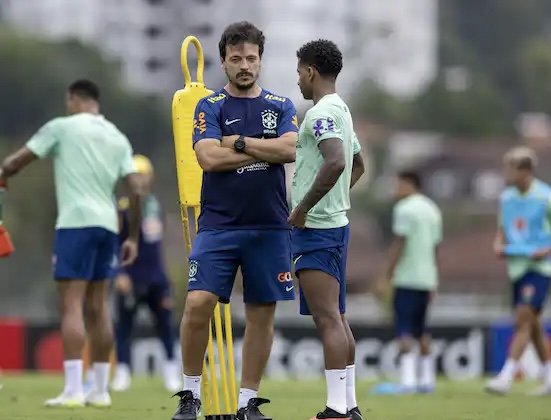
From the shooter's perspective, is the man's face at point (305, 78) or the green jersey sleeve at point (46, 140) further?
the green jersey sleeve at point (46, 140)

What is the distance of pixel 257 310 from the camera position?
36.5ft

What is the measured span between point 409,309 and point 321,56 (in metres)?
7.50

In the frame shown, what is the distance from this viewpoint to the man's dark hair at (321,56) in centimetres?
1117

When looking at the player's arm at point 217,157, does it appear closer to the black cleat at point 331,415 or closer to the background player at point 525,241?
the black cleat at point 331,415

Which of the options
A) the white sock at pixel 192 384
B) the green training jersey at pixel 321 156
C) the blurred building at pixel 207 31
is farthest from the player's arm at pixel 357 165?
the blurred building at pixel 207 31

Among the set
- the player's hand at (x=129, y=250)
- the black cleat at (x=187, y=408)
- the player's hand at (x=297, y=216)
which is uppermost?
the player's hand at (x=297, y=216)

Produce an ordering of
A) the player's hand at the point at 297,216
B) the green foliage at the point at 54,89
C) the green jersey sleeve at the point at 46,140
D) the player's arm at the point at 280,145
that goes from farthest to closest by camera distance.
Result: the green foliage at the point at 54,89, the green jersey sleeve at the point at 46,140, the player's hand at the point at 297,216, the player's arm at the point at 280,145

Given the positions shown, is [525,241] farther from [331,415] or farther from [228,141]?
[228,141]

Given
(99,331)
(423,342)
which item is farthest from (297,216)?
(423,342)

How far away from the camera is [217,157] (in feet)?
35.3

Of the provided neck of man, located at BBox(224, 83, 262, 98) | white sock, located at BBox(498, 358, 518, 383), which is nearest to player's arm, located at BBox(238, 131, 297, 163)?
neck of man, located at BBox(224, 83, 262, 98)

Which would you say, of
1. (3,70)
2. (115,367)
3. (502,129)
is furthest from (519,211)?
(502,129)

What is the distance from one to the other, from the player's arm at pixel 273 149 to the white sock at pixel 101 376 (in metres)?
4.15

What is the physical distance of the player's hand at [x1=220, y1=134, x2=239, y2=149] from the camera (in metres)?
10.8
